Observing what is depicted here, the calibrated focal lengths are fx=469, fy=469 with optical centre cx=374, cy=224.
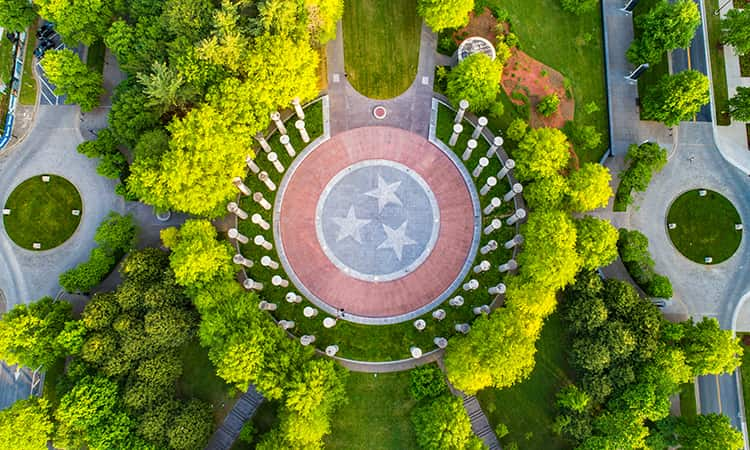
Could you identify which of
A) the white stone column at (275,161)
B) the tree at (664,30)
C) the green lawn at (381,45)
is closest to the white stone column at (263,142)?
the white stone column at (275,161)

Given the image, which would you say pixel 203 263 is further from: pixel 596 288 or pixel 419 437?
pixel 596 288

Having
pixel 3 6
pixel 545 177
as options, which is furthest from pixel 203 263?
pixel 3 6

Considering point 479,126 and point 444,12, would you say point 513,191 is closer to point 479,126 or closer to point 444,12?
point 479,126

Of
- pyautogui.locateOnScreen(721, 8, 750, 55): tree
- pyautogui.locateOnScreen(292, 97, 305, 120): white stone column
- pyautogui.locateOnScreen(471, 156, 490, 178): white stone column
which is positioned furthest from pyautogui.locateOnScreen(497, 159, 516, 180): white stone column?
pyautogui.locateOnScreen(721, 8, 750, 55): tree

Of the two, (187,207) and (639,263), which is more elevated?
(187,207)

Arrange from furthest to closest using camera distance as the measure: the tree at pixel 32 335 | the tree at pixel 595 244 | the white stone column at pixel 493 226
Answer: the white stone column at pixel 493 226, the tree at pixel 595 244, the tree at pixel 32 335

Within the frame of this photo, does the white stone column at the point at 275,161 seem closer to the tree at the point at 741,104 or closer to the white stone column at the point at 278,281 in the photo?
the white stone column at the point at 278,281

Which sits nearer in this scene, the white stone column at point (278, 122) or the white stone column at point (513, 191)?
the white stone column at point (513, 191)
